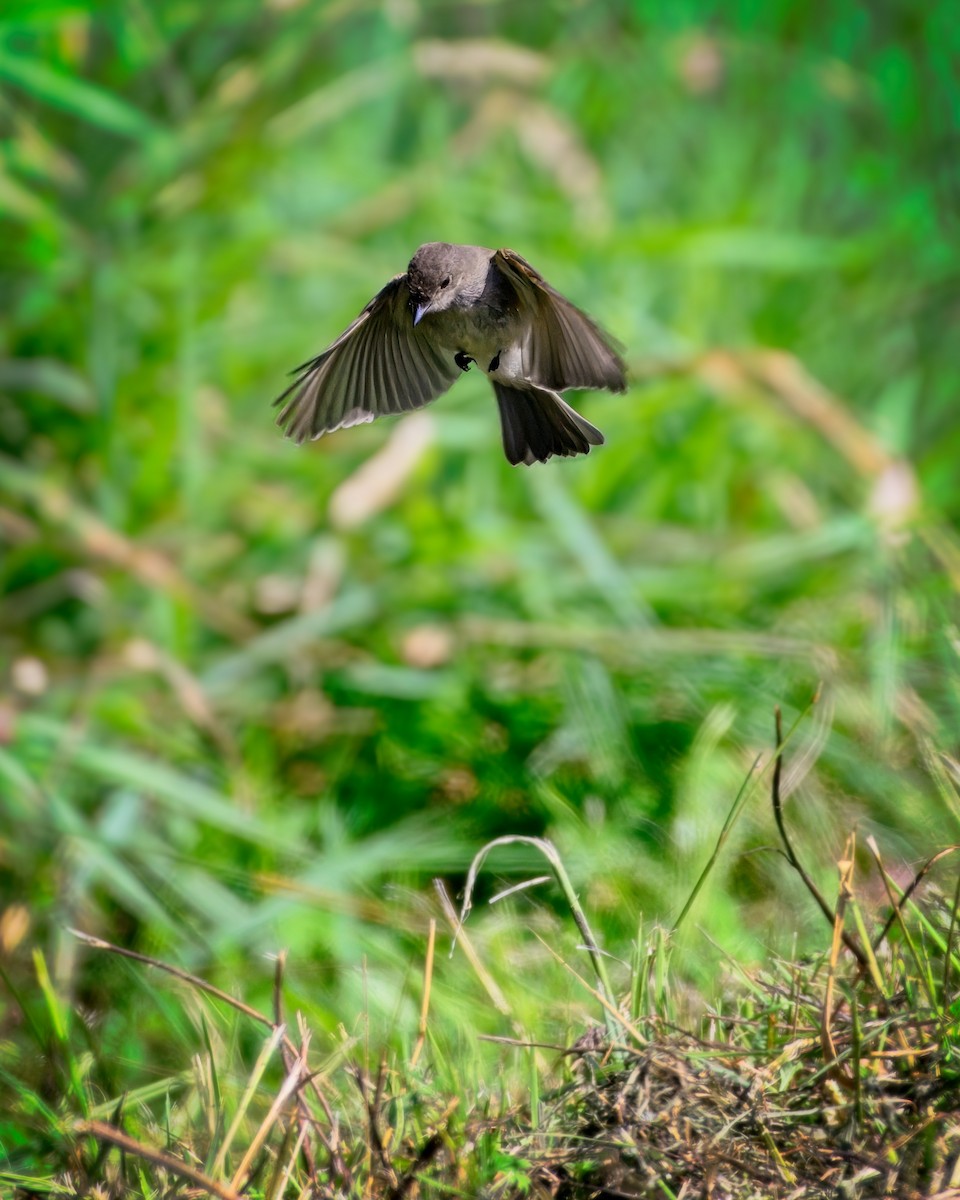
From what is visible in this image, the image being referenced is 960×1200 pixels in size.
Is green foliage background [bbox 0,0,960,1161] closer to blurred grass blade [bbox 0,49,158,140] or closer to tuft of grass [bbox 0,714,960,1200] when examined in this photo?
blurred grass blade [bbox 0,49,158,140]

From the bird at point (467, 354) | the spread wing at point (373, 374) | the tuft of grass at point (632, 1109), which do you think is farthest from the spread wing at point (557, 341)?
the tuft of grass at point (632, 1109)

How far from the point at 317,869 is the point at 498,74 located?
2.03 meters

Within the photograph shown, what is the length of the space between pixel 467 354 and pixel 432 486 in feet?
6.12

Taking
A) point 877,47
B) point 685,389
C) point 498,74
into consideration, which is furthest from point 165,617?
point 877,47

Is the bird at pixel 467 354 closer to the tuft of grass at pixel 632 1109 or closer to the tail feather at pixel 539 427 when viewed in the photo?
the tail feather at pixel 539 427

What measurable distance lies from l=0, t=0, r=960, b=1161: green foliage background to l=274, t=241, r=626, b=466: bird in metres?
0.70

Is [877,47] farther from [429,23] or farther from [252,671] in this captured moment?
[252,671]

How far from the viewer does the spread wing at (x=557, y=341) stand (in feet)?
3.97

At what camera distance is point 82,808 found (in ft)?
8.41

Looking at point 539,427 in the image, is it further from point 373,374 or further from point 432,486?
point 432,486

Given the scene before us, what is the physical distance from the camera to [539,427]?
4.49ft

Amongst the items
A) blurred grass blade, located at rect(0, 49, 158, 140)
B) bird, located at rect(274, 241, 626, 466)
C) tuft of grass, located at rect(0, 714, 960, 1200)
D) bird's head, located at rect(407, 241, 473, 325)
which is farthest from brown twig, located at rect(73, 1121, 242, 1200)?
blurred grass blade, located at rect(0, 49, 158, 140)

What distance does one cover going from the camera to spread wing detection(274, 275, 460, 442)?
1340 mm

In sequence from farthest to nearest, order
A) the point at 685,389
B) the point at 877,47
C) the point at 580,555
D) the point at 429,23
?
the point at 877,47
the point at 429,23
the point at 685,389
the point at 580,555
